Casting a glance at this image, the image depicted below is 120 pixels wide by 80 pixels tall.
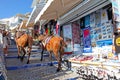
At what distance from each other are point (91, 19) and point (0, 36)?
16.7 feet

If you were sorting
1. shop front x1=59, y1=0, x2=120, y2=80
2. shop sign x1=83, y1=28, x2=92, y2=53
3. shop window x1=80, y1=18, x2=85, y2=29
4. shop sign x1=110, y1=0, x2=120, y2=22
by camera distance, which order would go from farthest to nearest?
shop window x1=80, y1=18, x2=85, y2=29 → shop sign x1=83, y1=28, x2=92, y2=53 → shop sign x1=110, y1=0, x2=120, y2=22 → shop front x1=59, y1=0, x2=120, y2=80

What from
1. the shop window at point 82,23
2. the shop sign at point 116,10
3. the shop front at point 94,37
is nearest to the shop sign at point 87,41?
the shop front at point 94,37

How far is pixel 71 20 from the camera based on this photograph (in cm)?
1202

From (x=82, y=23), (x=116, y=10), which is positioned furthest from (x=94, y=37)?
(x=116, y=10)

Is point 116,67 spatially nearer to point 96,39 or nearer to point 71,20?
point 96,39

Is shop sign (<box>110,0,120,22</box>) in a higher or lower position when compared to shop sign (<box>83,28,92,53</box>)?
higher

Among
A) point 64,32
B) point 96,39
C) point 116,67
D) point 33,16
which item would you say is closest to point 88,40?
point 96,39

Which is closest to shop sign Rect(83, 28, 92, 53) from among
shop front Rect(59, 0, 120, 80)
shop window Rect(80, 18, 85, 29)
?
shop front Rect(59, 0, 120, 80)

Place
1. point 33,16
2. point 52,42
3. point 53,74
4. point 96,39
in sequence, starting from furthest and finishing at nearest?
point 33,16, point 96,39, point 52,42, point 53,74

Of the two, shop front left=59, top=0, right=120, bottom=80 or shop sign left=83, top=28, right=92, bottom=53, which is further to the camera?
shop sign left=83, top=28, right=92, bottom=53

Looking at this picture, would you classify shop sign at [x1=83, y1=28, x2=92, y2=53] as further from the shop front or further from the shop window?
the shop window

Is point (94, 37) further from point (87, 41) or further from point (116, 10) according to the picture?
point (116, 10)

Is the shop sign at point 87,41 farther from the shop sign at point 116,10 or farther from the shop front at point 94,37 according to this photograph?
the shop sign at point 116,10

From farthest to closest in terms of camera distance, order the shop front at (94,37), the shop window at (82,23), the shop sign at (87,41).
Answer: the shop window at (82,23)
the shop sign at (87,41)
the shop front at (94,37)
